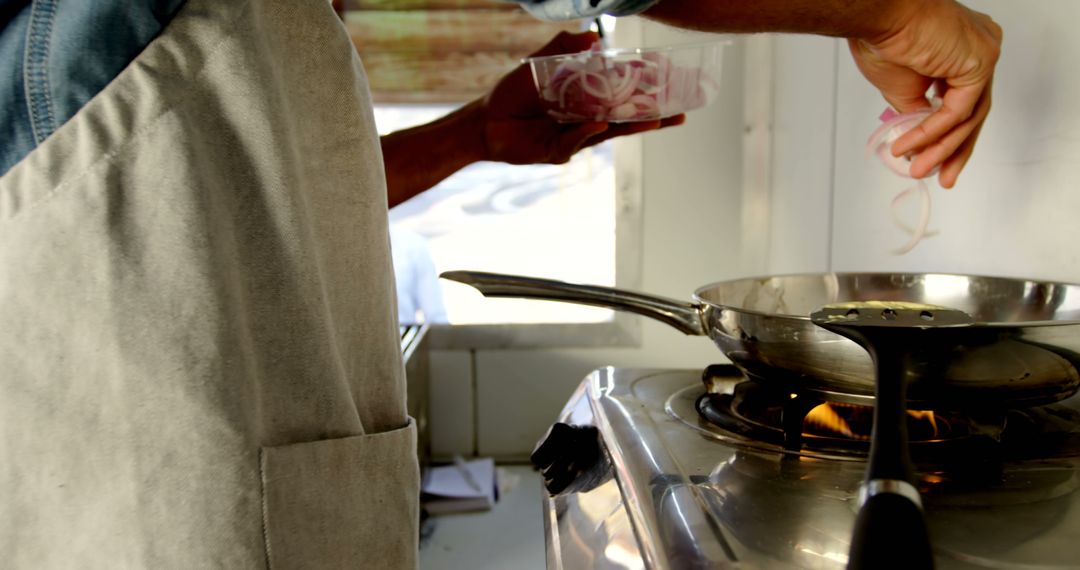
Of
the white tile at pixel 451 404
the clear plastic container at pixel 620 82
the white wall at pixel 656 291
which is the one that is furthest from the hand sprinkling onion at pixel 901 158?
the white tile at pixel 451 404

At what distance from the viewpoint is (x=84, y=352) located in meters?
0.48

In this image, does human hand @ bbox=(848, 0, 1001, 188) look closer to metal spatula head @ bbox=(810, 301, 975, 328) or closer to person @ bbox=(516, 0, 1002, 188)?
person @ bbox=(516, 0, 1002, 188)

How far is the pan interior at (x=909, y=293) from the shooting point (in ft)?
2.22

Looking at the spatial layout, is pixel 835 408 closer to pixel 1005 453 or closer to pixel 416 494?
pixel 1005 453

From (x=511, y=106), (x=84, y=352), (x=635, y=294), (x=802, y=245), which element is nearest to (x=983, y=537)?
(x=635, y=294)

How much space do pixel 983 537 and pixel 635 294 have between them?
0.34 metres

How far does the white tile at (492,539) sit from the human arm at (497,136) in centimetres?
48

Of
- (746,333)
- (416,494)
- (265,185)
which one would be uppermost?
(265,185)

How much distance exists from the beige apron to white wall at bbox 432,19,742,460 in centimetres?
99

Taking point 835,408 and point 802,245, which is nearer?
point 835,408

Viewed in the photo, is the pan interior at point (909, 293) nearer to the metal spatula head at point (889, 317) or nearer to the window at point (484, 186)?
the metal spatula head at point (889, 317)

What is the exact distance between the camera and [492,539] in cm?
123

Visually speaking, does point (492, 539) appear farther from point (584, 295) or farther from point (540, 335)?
point (584, 295)

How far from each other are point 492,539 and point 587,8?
2.96 ft
